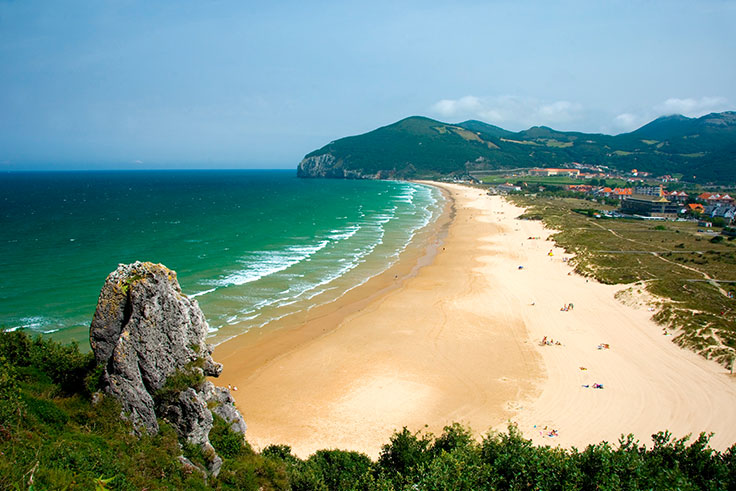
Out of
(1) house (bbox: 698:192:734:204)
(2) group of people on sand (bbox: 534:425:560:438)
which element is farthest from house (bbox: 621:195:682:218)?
(2) group of people on sand (bbox: 534:425:560:438)

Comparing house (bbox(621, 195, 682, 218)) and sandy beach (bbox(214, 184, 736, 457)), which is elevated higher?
house (bbox(621, 195, 682, 218))

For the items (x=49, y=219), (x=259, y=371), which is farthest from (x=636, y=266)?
(x=49, y=219)

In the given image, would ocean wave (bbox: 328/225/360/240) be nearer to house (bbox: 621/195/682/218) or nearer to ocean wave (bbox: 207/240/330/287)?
ocean wave (bbox: 207/240/330/287)

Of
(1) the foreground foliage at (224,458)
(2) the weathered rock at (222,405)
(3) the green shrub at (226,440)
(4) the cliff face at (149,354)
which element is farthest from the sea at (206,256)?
(3) the green shrub at (226,440)

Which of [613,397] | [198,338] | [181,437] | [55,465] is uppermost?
[198,338]

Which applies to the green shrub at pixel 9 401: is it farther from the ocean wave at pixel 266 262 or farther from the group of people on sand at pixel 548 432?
the ocean wave at pixel 266 262

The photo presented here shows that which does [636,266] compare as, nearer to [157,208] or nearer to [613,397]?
[613,397]
